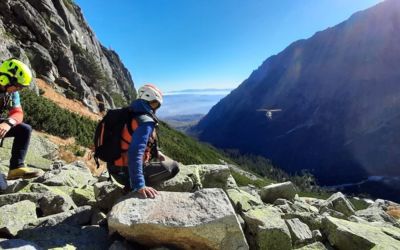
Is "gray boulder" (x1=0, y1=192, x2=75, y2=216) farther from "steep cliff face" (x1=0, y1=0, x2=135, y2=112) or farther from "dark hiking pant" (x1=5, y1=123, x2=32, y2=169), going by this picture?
"steep cliff face" (x1=0, y1=0, x2=135, y2=112)

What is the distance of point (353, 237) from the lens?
8.12 m

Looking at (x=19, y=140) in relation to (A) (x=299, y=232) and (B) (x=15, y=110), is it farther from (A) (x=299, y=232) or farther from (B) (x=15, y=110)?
(A) (x=299, y=232)

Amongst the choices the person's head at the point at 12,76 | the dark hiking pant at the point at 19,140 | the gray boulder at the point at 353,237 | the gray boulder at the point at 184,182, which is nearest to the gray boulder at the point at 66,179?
the dark hiking pant at the point at 19,140

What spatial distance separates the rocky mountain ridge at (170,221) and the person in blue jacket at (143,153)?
14.9 inches

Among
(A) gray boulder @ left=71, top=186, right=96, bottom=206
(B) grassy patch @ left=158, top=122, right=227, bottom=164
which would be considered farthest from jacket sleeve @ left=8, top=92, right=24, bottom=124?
(B) grassy patch @ left=158, top=122, right=227, bottom=164

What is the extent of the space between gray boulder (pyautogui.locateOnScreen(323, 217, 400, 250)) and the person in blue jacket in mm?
3553

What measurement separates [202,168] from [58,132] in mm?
23583

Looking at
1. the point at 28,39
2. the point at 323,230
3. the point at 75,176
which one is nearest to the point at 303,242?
the point at 323,230

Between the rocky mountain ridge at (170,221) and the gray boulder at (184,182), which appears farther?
the gray boulder at (184,182)

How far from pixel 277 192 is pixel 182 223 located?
6.72 meters

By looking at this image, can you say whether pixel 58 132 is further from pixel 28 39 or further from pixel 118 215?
pixel 28 39

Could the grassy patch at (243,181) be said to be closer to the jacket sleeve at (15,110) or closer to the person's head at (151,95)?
the jacket sleeve at (15,110)

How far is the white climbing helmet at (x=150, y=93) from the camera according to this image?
7.35 meters

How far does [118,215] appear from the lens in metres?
6.48
